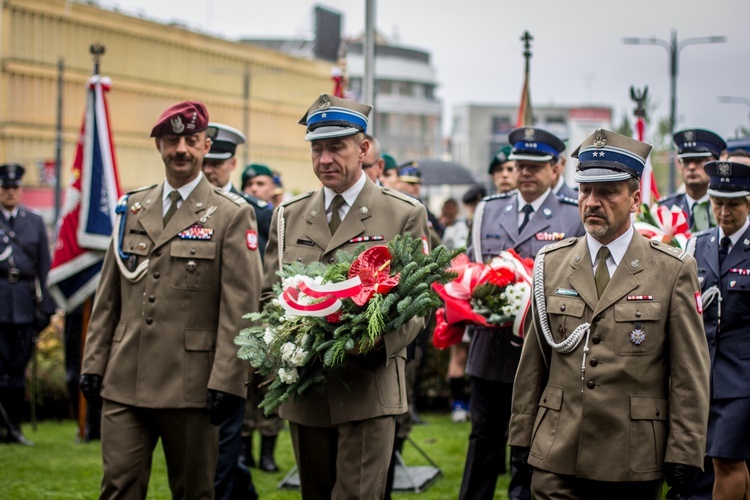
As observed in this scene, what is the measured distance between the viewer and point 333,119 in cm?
595

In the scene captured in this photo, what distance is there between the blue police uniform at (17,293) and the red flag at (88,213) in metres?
0.93

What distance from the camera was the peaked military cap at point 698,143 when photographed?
28.3 feet

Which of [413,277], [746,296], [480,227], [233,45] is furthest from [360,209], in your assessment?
[233,45]

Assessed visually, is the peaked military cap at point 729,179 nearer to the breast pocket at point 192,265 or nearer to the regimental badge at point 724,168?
the regimental badge at point 724,168

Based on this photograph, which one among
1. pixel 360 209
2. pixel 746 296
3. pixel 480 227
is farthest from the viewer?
pixel 480 227

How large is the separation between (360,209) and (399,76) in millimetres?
108984

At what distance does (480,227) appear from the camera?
25.5 ft

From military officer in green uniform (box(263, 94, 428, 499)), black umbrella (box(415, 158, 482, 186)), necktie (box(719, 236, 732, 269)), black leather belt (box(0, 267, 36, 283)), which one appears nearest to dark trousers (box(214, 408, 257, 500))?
military officer in green uniform (box(263, 94, 428, 499))

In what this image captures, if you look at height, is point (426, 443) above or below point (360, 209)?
below

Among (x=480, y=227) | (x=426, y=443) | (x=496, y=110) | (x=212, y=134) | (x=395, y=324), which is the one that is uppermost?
(x=496, y=110)

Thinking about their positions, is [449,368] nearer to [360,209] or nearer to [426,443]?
[426,443]

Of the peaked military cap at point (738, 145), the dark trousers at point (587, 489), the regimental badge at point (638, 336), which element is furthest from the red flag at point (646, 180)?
the dark trousers at point (587, 489)

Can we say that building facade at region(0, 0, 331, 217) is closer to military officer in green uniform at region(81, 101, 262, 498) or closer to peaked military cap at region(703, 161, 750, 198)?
peaked military cap at region(703, 161, 750, 198)

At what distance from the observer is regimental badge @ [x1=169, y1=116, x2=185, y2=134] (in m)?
6.16
